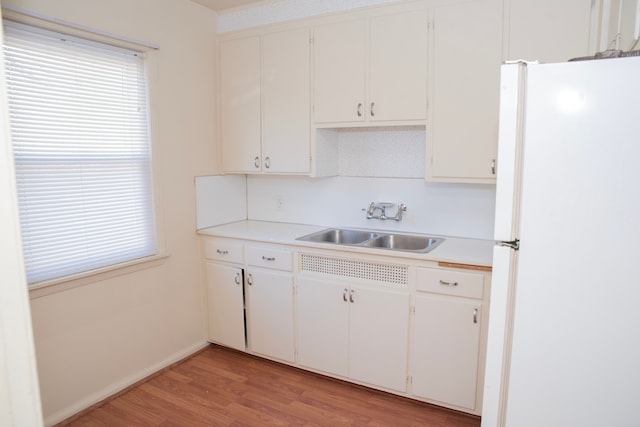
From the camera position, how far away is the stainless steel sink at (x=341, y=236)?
9.85 feet

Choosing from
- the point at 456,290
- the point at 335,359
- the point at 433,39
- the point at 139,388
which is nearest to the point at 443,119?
the point at 433,39

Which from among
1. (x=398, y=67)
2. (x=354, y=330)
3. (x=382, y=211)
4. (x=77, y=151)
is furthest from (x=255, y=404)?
(x=398, y=67)

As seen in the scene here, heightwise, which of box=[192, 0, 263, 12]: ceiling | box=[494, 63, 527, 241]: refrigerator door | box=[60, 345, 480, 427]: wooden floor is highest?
box=[192, 0, 263, 12]: ceiling

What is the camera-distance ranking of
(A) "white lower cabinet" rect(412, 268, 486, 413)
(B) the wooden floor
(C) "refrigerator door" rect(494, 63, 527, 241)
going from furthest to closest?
1. (B) the wooden floor
2. (A) "white lower cabinet" rect(412, 268, 486, 413)
3. (C) "refrigerator door" rect(494, 63, 527, 241)

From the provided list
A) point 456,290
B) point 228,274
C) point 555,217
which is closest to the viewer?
point 555,217

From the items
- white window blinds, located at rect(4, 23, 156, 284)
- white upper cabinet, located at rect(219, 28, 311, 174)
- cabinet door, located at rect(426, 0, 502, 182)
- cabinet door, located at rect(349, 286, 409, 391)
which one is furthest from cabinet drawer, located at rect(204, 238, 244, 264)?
cabinet door, located at rect(426, 0, 502, 182)

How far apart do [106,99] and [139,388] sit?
1.84m

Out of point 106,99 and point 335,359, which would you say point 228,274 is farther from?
point 106,99

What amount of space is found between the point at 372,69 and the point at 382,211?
0.98 meters

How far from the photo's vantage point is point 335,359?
2.73 metres

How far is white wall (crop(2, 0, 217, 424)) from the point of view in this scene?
2355 mm

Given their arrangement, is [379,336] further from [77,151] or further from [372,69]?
[77,151]

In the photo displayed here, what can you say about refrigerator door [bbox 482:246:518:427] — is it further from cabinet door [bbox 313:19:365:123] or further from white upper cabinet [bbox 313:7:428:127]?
cabinet door [bbox 313:19:365:123]

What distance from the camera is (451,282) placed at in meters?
2.31
